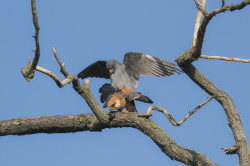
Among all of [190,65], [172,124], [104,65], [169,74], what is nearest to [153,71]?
[169,74]

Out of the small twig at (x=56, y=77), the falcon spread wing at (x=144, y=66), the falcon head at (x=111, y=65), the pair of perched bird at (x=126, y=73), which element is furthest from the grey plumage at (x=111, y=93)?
the small twig at (x=56, y=77)

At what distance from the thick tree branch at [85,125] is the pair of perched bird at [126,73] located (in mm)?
843

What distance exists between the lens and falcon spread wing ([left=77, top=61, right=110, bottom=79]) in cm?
856

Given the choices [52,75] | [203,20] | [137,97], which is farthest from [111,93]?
[52,75]

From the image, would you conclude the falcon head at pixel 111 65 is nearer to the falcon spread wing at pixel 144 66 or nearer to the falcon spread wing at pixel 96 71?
the falcon spread wing at pixel 144 66

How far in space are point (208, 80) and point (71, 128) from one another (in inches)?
69.7

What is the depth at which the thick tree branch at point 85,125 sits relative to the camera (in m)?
5.84

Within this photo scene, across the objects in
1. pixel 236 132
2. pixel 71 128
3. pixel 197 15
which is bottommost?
pixel 236 132

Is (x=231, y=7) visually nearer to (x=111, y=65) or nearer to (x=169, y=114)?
(x=169, y=114)

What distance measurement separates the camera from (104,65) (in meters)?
8.55

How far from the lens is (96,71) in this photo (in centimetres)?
867

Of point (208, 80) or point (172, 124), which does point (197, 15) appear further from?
point (172, 124)

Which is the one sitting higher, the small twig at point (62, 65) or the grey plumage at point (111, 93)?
the small twig at point (62, 65)

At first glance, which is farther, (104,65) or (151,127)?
(104,65)
